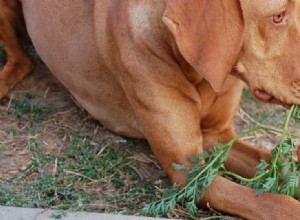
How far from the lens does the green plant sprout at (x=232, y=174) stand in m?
3.46

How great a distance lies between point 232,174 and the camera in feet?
11.6

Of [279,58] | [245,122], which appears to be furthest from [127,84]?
[245,122]

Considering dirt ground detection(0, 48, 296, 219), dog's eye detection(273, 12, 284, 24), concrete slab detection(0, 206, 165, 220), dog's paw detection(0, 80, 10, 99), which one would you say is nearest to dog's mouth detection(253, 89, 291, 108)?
dog's eye detection(273, 12, 284, 24)

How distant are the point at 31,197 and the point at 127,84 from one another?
0.73 meters

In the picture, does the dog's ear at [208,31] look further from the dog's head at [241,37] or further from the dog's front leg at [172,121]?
the dog's front leg at [172,121]

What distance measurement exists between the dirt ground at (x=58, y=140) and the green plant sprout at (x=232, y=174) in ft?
0.32

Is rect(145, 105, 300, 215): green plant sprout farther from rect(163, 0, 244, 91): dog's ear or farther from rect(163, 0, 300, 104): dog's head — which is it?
rect(163, 0, 244, 91): dog's ear

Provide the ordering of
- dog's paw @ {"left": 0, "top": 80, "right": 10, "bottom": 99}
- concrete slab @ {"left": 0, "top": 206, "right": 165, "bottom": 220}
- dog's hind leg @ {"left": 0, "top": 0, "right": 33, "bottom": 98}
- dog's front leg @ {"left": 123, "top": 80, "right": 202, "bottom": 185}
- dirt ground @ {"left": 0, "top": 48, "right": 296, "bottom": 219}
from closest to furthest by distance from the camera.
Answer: concrete slab @ {"left": 0, "top": 206, "right": 165, "bottom": 220}, dog's front leg @ {"left": 123, "top": 80, "right": 202, "bottom": 185}, dirt ground @ {"left": 0, "top": 48, "right": 296, "bottom": 219}, dog's paw @ {"left": 0, "top": 80, "right": 10, "bottom": 99}, dog's hind leg @ {"left": 0, "top": 0, "right": 33, "bottom": 98}

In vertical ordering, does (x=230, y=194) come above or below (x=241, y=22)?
below

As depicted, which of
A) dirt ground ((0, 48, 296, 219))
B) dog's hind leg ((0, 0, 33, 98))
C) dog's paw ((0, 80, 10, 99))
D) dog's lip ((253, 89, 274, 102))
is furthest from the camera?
dog's hind leg ((0, 0, 33, 98))

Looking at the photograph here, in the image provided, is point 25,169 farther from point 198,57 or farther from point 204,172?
point 198,57

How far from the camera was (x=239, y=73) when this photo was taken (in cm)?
345

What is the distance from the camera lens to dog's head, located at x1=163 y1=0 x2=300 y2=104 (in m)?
3.21

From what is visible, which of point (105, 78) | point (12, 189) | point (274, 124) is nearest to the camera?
point (12, 189)
